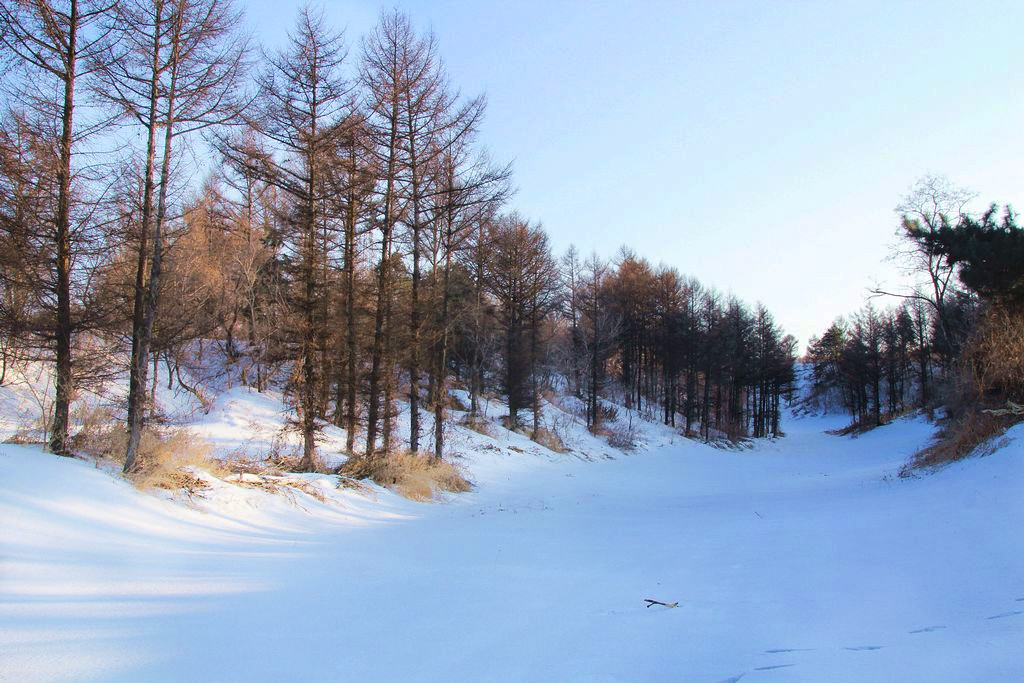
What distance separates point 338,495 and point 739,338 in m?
43.8

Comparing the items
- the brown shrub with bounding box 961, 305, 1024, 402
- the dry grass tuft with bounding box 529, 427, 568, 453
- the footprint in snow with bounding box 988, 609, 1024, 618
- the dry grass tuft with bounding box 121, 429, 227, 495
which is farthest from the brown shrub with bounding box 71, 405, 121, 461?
the dry grass tuft with bounding box 529, 427, 568, 453

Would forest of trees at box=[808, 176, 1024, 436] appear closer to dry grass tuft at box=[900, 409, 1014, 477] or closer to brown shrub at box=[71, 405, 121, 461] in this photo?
dry grass tuft at box=[900, 409, 1014, 477]

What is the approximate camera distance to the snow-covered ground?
3119 mm

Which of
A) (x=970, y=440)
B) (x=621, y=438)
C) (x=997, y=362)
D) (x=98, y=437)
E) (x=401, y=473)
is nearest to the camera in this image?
(x=98, y=437)

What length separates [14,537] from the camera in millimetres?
4258

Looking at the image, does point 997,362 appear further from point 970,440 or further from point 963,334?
point 963,334

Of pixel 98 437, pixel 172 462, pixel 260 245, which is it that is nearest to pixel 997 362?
pixel 172 462

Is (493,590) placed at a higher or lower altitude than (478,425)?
lower

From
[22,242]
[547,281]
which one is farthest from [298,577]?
[547,281]

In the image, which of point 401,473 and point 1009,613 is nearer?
point 1009,613

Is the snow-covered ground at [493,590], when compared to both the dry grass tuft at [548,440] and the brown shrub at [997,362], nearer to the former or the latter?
the brown shrub at [997,362]

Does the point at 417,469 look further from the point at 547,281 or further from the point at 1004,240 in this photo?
the point at 1004,240

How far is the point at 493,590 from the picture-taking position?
4.73 meters

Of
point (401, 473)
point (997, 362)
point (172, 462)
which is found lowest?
point (401, 473)
